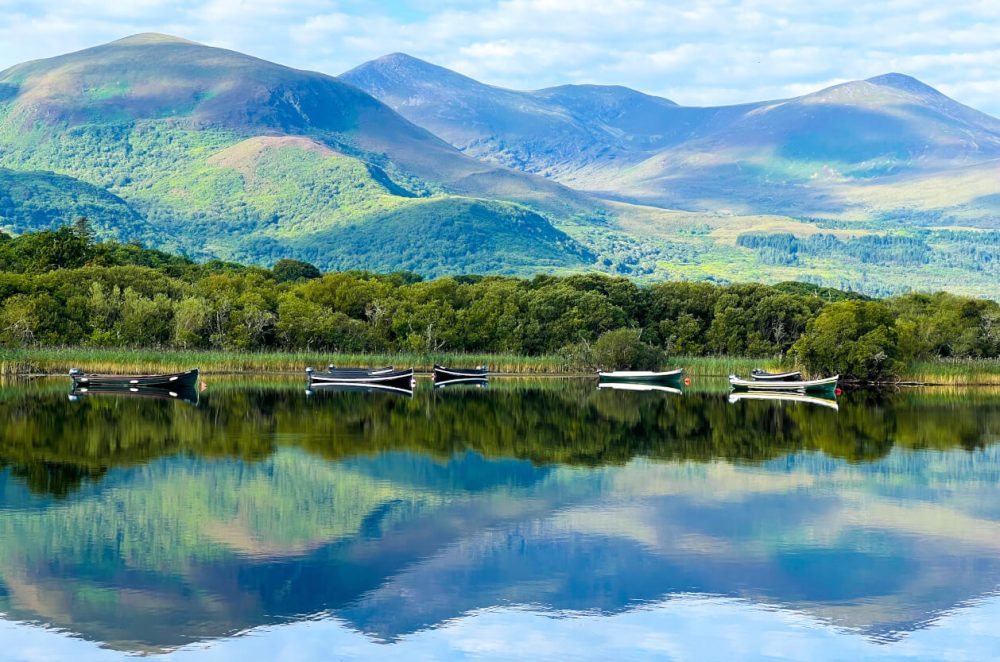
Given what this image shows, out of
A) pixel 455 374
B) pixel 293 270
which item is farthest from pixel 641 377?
pixel 293 270

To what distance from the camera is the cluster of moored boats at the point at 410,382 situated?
6388cm

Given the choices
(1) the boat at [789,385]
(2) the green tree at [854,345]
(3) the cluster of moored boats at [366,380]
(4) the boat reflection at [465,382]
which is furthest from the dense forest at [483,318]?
(3) the cluster of moored boats at [366,380]

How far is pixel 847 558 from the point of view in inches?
826

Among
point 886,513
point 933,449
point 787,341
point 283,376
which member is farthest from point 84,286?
point 886,513

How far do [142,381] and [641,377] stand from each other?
32.9 meters

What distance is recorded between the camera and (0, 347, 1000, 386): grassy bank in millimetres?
72875

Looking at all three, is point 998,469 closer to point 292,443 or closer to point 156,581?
point 292,443

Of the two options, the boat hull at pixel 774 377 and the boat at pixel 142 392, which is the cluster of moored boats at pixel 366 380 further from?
the boat hull at pixel 774 377

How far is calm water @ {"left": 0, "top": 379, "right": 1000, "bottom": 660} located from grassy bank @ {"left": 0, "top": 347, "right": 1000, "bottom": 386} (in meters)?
33.4

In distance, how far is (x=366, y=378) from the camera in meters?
72.4

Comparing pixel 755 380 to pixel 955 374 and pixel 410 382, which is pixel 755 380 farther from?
pixel 410 382

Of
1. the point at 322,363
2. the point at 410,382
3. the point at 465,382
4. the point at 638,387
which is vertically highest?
the point at 322,363

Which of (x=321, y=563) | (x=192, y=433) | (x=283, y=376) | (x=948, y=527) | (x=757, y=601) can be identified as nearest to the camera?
(x=757, y=601)

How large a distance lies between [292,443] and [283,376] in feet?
144
